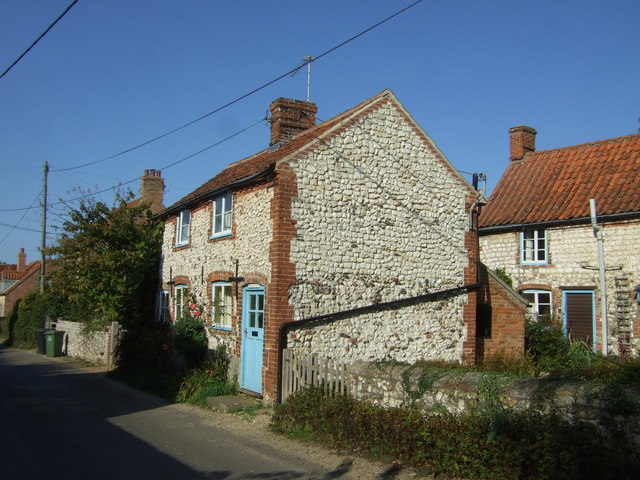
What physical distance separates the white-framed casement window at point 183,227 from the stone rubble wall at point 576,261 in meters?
11.3

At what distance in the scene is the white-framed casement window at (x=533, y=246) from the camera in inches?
834

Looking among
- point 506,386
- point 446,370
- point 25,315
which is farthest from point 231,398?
point 25,315

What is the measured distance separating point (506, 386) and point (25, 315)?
30699 millimetres

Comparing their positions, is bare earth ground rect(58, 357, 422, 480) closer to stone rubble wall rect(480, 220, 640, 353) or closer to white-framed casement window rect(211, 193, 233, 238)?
white-framed casement window rect(211, 193, 233, 238)

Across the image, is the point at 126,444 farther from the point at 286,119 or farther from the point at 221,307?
the point at 286,119

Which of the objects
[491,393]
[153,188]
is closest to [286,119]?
[491,393]

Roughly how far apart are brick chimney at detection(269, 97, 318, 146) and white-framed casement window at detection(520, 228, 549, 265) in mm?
9960

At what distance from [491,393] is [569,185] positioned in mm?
16148

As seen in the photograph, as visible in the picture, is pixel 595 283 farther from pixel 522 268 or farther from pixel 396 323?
pixel 396 323

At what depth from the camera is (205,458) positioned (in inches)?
344

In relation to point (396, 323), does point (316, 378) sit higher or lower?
lower

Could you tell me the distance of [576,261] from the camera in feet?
65.6

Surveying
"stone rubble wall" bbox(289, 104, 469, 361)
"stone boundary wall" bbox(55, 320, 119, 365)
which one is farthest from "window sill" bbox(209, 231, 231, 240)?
"stone boundary wall" bbox(55, 320, 119, 365)

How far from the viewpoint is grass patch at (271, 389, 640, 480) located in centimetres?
641
